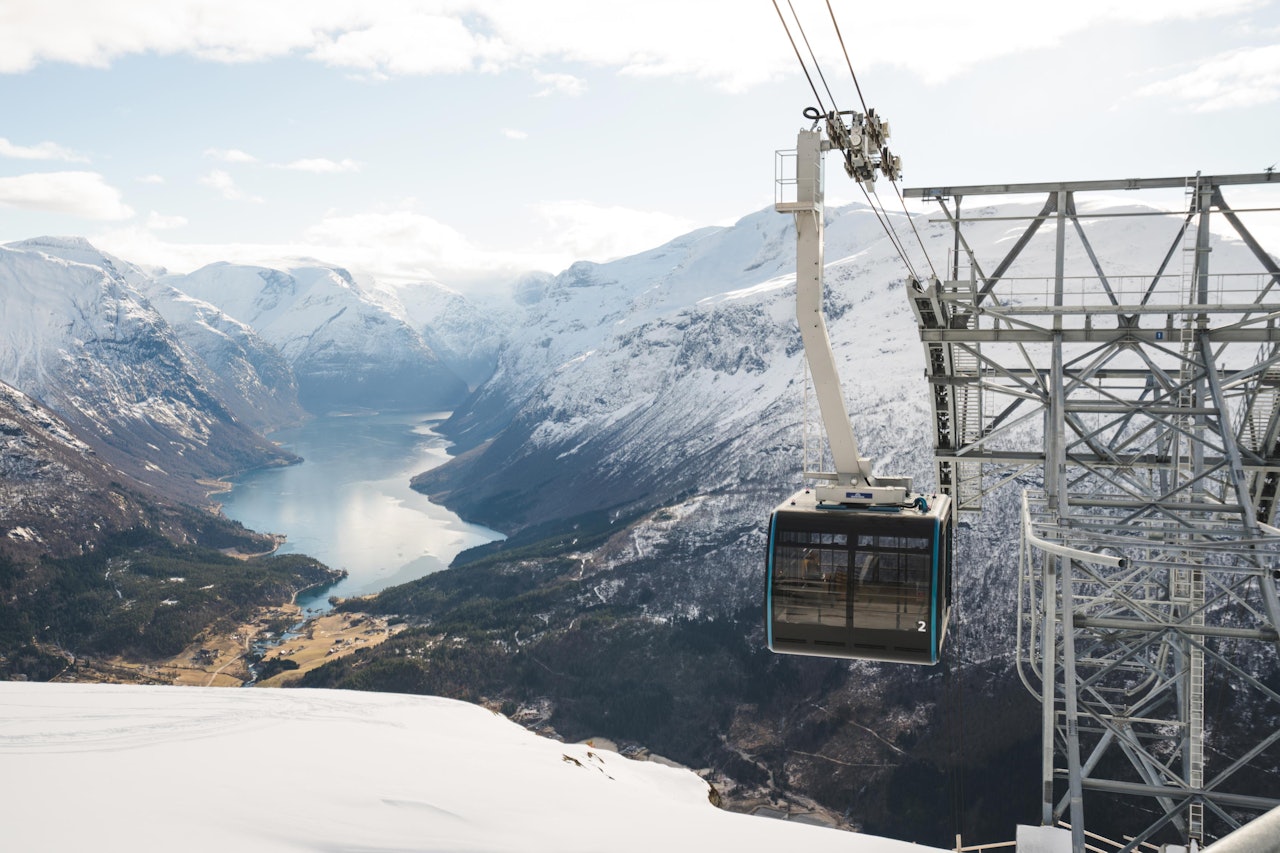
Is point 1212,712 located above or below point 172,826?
below

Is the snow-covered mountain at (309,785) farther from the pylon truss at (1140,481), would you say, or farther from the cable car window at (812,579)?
the pylon truss at (1140,481)

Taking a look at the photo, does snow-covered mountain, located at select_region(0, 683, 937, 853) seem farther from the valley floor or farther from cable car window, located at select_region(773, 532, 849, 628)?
the valley floor

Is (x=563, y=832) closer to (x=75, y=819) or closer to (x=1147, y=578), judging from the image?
(x=75, y=819)

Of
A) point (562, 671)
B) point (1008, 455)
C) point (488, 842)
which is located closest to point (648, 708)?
point (562, 671)

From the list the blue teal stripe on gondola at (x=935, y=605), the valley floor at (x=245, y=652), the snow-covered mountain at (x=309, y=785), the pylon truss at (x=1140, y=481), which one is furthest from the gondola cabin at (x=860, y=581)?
the valley floor at (x=245, y=652)

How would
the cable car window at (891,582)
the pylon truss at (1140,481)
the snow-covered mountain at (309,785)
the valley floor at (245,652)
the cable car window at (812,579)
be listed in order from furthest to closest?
1. the valley floor at (245,652)
2. the cable car window at (812,579)
3. the cable car window at (891,582)
4. the pylon truss at (1140,481)
5. the snow-covered mountain at (309,785)

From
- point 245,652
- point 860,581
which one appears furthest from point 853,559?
point 245,652

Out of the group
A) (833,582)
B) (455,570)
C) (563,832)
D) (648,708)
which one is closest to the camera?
(563,832)
